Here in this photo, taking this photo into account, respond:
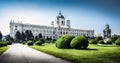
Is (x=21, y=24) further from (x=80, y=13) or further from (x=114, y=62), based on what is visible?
(x=114, y=62)

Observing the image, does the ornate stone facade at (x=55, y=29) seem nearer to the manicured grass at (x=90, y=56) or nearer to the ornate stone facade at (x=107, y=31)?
the ornate stone facade at (x=107, y=31)

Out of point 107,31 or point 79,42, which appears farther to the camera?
point 107,31

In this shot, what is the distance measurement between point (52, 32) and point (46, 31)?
2.17 meters

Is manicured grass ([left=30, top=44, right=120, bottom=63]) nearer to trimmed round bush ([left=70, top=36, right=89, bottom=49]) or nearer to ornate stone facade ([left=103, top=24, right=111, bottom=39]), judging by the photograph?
trimmed round bush ([left=70, top=36, right=89, bottom=49])

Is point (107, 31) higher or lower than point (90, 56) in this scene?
higher

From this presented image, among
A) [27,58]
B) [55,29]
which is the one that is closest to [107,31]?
[55,29]

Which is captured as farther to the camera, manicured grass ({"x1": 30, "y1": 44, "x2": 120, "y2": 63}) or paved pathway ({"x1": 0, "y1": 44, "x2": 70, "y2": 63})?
manicured grass ({"x1": 30, "y1": 44, "x2": 120, "y2": 63})

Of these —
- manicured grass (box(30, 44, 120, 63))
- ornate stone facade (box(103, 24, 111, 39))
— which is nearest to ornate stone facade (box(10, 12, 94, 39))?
ornate stone facade (box(103, 24, 111, 39))

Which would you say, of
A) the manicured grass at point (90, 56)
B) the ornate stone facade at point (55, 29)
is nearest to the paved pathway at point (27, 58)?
the manicured grass at point (90, 56)

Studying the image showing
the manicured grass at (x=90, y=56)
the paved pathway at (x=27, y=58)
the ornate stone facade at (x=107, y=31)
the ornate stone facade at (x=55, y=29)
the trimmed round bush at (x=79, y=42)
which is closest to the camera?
the paved pathway at (x=27, y=58)

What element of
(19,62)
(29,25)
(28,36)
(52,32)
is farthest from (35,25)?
(19,62)

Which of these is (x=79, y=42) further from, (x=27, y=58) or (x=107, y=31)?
(x=107, y=31)

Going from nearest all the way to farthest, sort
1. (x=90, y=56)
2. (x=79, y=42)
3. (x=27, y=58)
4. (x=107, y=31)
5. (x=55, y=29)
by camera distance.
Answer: (x=27, y=58) < (x=90, y=56) < (x=79, y=42) < (x=107, y=31) < (x=55, y=29)

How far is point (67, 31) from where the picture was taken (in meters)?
67.9
